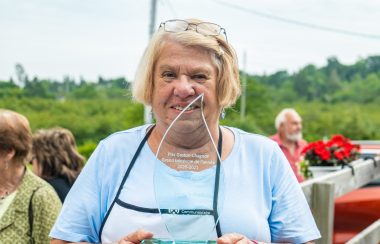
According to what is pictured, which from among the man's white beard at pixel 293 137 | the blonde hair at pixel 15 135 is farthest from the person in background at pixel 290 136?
the blonde hair at pixel 15 135

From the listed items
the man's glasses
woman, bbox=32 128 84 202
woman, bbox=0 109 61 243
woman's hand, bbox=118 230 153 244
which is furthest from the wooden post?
woman's hand, bbox=118 230 153 244

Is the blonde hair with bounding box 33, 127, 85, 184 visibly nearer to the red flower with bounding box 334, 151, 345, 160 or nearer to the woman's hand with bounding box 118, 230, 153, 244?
the red flower with bounding box 334, 151, 345, 160

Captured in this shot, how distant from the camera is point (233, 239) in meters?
1.76

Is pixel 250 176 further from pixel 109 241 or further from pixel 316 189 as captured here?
pixel 316 189

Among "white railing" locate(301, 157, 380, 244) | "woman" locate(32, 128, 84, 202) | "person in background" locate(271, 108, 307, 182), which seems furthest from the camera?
"person in background" locate(271, 108, 307, 182)

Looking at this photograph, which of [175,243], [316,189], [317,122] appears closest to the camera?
[175,243]

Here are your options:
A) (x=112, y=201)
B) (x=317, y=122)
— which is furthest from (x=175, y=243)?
(x=317, y=122)

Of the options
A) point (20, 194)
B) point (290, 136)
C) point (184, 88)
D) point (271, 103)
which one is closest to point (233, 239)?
point (184, 88)

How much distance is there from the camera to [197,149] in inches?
75.2

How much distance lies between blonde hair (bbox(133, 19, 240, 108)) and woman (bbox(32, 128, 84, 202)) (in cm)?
246

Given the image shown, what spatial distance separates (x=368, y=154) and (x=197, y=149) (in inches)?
156

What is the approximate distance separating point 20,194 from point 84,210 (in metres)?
1.29

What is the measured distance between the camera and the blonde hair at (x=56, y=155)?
4441 millimetres

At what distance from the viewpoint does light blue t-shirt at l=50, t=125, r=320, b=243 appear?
A: 189 centimetres
